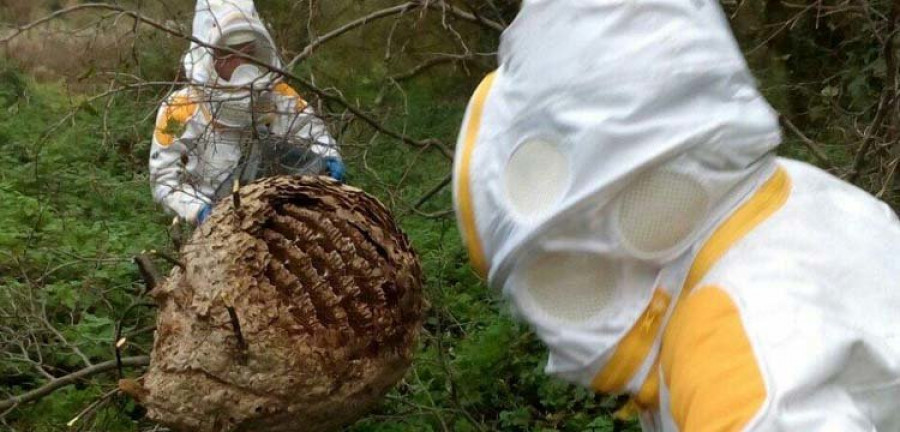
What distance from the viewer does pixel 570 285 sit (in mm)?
1501

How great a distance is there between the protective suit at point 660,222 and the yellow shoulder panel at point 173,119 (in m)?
2.15

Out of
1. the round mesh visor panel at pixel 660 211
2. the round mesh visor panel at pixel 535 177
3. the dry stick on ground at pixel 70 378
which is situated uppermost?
the round mesh visor panel at pixel 535 177

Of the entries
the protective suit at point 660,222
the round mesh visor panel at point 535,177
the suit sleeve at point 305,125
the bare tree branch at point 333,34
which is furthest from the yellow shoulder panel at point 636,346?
the bare tree branch at point 333,34

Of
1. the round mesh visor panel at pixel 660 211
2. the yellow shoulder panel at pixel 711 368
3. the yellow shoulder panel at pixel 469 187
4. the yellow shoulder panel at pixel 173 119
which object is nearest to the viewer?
the yellow shoulder panel at pixel 711 368

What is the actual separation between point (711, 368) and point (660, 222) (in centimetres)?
25

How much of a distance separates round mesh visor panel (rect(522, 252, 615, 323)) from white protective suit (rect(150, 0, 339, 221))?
1715 mm

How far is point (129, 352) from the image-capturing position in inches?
141

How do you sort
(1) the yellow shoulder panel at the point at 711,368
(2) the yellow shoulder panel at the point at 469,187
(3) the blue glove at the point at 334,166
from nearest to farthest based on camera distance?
1. (1) the yellow shoulder panel at the point at 711,368
2. (2) the yellow shoulder panel at the point at 469,187
3. (3) the blue glove at the point at 334,166

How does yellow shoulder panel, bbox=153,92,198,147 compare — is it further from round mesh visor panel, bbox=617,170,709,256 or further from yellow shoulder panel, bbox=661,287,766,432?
yellow shoulder panel, bbox=661,287,766,432

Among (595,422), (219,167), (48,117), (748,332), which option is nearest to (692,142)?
(748,332)

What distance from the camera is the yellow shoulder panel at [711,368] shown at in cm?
121

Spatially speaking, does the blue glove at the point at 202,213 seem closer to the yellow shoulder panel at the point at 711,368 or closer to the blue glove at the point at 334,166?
the blue glove at the point at 334,166

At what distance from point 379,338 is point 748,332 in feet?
3.95

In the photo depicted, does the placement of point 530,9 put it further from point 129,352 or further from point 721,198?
point 129,352
